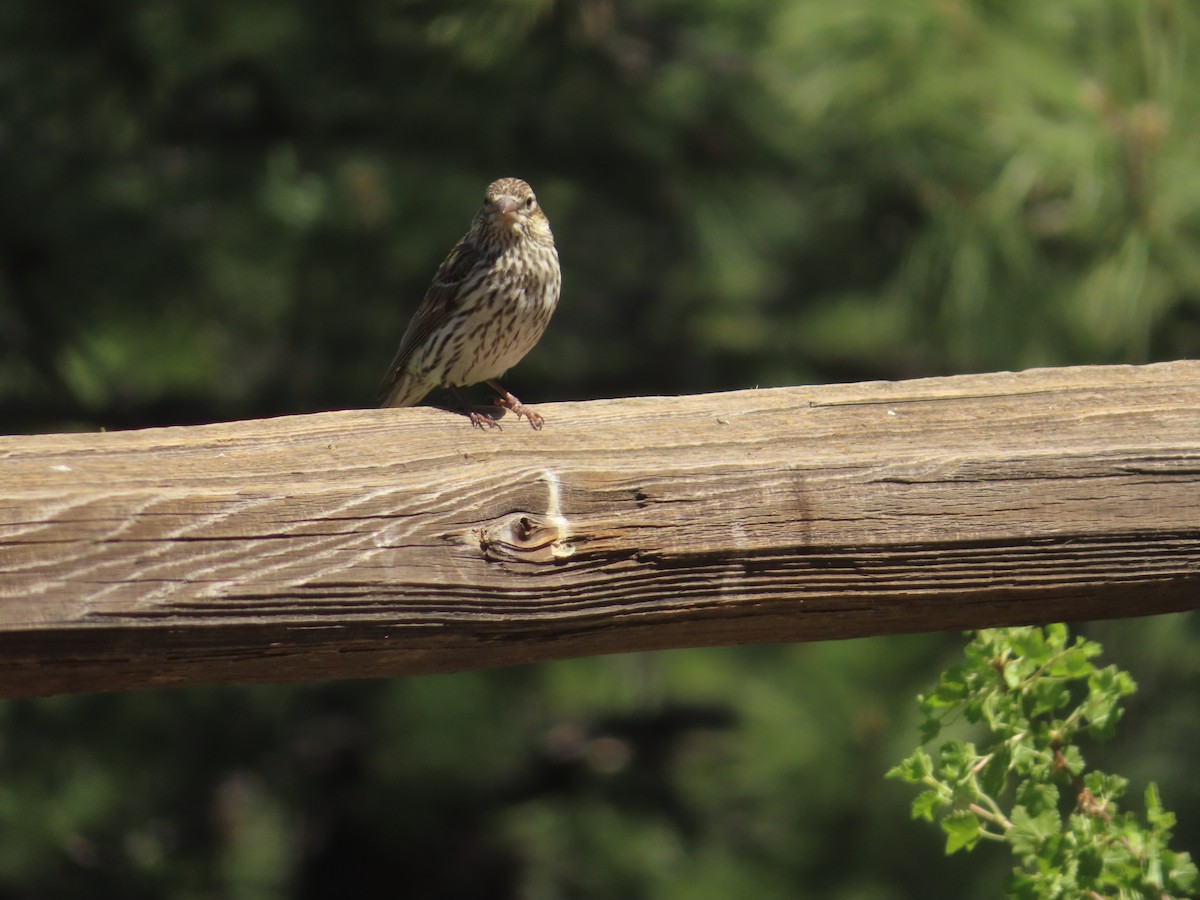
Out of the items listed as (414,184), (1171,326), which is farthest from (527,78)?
(1171,326)

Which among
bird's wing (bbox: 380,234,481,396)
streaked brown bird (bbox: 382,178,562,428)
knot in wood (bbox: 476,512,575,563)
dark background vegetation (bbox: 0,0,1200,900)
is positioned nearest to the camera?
knot in wood (bbox: 476,512,575,563)

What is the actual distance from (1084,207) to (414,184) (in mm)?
2484

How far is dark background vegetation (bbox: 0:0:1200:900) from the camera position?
16.2ft

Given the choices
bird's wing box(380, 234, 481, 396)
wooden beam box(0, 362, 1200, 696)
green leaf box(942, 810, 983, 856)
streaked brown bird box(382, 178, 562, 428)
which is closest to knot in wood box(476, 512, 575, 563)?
wooden beam box(0, 362, 1200, 696)

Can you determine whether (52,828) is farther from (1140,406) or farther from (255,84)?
(1140,406)

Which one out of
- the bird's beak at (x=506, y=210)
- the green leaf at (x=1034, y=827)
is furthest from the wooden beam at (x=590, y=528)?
the bird's beak at (x=506, y=210)

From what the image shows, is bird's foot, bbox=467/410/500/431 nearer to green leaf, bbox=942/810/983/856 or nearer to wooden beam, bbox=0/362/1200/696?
wooden beam, bbox=0/362/1200/696

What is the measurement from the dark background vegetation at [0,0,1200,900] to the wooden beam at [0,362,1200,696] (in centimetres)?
273

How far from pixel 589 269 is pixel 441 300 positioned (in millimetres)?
2302

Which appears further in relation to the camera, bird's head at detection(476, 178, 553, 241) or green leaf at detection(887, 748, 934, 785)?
bird's head at detection(476, 178, 553, 241)

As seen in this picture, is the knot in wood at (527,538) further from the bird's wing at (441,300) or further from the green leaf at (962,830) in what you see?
the bird's wing at (441,300)

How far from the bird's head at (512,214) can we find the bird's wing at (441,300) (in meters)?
0.11

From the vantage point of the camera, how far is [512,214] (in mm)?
4363

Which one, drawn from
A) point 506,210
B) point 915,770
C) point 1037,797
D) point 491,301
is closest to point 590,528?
point 915,770
